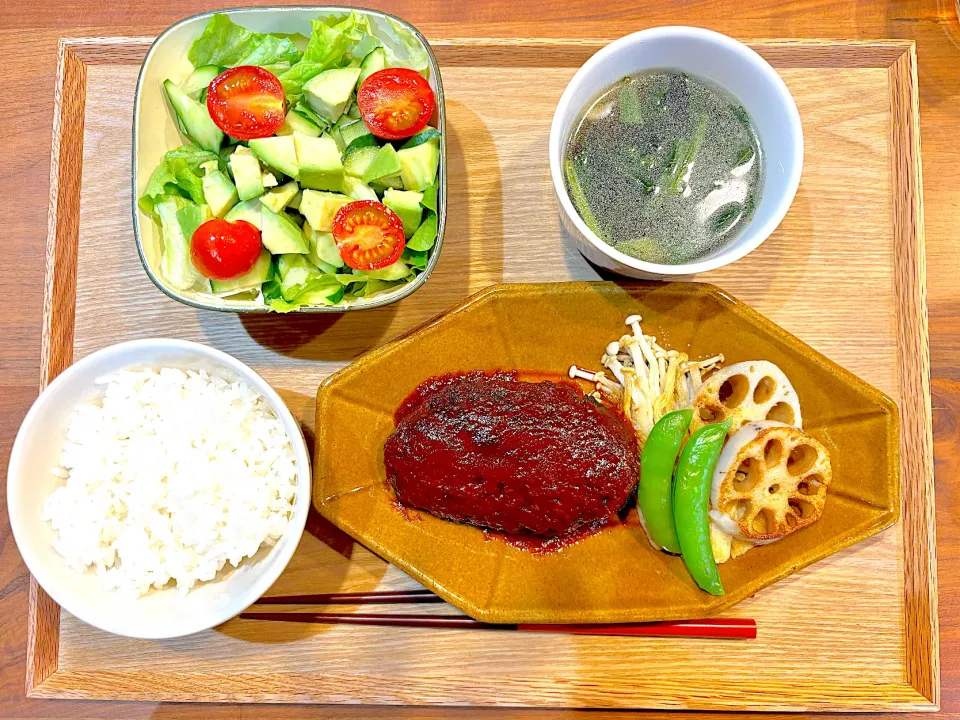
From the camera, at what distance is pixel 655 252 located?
1748mm

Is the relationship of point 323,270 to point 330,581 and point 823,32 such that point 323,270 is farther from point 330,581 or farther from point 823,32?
point 823,32

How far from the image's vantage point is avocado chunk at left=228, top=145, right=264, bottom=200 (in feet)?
5.67

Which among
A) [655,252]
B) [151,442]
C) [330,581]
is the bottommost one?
[330,581]

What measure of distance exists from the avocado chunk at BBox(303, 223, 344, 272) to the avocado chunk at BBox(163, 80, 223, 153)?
32 cm

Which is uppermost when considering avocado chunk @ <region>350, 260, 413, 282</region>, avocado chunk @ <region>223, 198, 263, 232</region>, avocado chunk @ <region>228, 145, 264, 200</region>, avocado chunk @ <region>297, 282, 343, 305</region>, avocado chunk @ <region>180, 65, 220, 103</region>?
avocado chunk @ <region>180, 65, 220, 103</region>

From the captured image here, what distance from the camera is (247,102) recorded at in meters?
1.70

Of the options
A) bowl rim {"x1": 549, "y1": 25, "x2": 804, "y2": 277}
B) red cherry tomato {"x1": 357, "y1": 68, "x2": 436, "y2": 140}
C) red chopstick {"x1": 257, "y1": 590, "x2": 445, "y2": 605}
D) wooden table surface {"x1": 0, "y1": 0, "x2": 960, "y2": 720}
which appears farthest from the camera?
wooden table surface {"x1": 0, "y1": 0, "x2": 960, "y2": 720}

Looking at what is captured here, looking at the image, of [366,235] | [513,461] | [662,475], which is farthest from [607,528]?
[366,235]

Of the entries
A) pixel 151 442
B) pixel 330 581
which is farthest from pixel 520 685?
pixel 151 442

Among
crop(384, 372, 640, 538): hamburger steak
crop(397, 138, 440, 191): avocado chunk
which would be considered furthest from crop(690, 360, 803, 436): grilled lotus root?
crop(397, 138, 440, 191): avocado chunk

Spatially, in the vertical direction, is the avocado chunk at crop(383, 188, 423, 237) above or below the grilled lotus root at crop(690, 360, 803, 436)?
above

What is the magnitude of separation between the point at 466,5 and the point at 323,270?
3.11ft

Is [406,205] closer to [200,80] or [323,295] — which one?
[323,295]

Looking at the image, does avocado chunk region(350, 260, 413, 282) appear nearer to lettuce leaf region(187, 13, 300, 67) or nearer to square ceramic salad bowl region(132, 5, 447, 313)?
square ceramic salad bowl region(132, 5, 447, 313)
